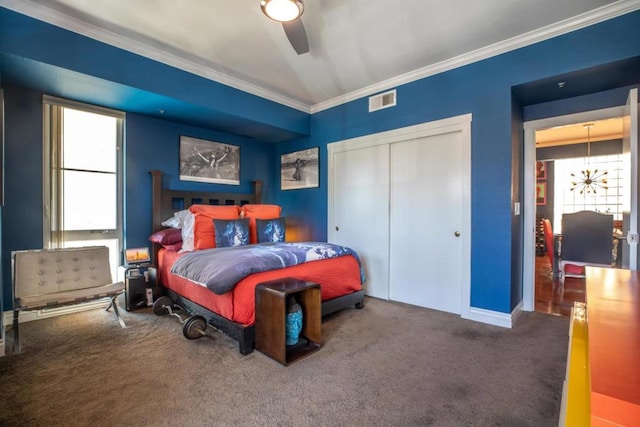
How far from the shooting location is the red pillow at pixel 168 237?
3492 millimetres

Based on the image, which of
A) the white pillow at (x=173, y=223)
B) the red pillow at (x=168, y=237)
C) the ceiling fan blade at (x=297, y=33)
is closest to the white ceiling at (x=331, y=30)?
the ceiling fan blade at (x=297, y=33)

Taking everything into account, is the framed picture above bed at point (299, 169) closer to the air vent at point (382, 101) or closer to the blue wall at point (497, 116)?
the air vent at point (382, 101)

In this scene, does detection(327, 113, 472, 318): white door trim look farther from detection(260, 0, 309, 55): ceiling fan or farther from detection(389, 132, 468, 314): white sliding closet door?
detection(260, 0, 309, 55): ceiling fan

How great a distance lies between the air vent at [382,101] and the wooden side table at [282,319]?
2.56 meters

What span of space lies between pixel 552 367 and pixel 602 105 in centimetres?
262

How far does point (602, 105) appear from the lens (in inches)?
115

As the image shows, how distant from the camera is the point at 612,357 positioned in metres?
0.59

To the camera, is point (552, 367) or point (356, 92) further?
point (356, 92)

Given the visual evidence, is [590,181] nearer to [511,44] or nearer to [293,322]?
[511,44]

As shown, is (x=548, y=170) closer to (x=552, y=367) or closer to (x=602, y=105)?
(x=602, y=105)

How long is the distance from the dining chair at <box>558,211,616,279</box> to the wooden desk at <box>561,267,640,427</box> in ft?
12.7

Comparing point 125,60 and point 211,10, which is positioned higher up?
point 211,10

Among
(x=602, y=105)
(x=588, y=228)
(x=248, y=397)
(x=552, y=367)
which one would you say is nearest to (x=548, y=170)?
(x=588, y=228)

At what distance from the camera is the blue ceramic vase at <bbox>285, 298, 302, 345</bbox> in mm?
2250
